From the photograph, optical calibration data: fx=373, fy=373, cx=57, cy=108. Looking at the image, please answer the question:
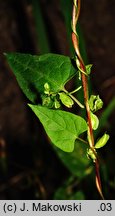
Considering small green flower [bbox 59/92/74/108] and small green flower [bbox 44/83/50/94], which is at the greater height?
small green flower [bbox 44/83/50/94]

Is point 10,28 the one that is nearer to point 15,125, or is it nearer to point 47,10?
point 47,10

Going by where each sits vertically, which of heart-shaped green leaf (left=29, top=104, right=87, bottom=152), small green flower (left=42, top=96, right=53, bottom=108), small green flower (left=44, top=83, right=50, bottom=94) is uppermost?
small green flower (left=44, top=83, right=50, bottom=94)

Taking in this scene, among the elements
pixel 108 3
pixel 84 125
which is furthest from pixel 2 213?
pixel 108 3

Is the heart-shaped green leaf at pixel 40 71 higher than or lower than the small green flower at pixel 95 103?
higher

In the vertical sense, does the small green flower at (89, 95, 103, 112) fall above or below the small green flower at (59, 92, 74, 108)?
below

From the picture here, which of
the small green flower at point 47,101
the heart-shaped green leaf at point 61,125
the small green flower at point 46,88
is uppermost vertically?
the small green flower at point 46,88
